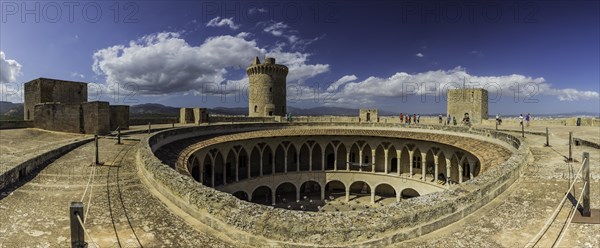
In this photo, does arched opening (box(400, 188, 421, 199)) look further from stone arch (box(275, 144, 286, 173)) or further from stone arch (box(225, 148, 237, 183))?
stone arch (box(225, 148, 237, 183))

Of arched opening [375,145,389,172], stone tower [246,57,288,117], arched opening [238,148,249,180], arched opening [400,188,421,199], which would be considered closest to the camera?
arched opening [238,148,249,180]

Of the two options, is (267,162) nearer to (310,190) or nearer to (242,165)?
(242,165)

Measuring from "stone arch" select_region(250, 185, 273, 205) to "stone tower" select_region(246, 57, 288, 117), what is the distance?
14975 mm

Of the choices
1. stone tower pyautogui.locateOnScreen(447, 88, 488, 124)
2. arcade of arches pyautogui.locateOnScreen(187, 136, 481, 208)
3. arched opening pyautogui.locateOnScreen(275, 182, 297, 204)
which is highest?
stone tower pyautogui.locateOnScreen(447, 88, 488, 124)

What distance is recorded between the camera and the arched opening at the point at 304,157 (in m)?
34.0

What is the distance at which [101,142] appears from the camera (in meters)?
16.2

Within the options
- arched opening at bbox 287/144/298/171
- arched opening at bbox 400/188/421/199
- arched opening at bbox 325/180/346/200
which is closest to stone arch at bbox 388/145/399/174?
arched opening at bbox 400/188/421/199

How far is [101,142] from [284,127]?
18159mm

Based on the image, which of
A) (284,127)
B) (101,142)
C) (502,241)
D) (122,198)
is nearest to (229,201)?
(122,198)

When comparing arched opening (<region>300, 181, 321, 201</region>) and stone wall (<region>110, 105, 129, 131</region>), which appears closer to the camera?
stone wall (<region>110, 105, 129, 131</region>)

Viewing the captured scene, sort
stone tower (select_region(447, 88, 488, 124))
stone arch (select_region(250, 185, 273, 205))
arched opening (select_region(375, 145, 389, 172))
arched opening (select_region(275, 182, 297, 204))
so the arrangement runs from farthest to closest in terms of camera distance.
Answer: stone tower (select_region(447, 88, 488, 124))
arched opening (select_region(275, 182, 297, 204))
arched opening (select_region(375, 145, 389, 172))
stone arch (select_region(250, 185, 273, 205))

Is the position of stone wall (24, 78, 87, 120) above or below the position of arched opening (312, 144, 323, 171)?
above

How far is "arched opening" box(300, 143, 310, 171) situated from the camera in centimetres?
3397

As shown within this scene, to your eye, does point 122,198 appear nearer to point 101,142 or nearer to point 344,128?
point 101,142
